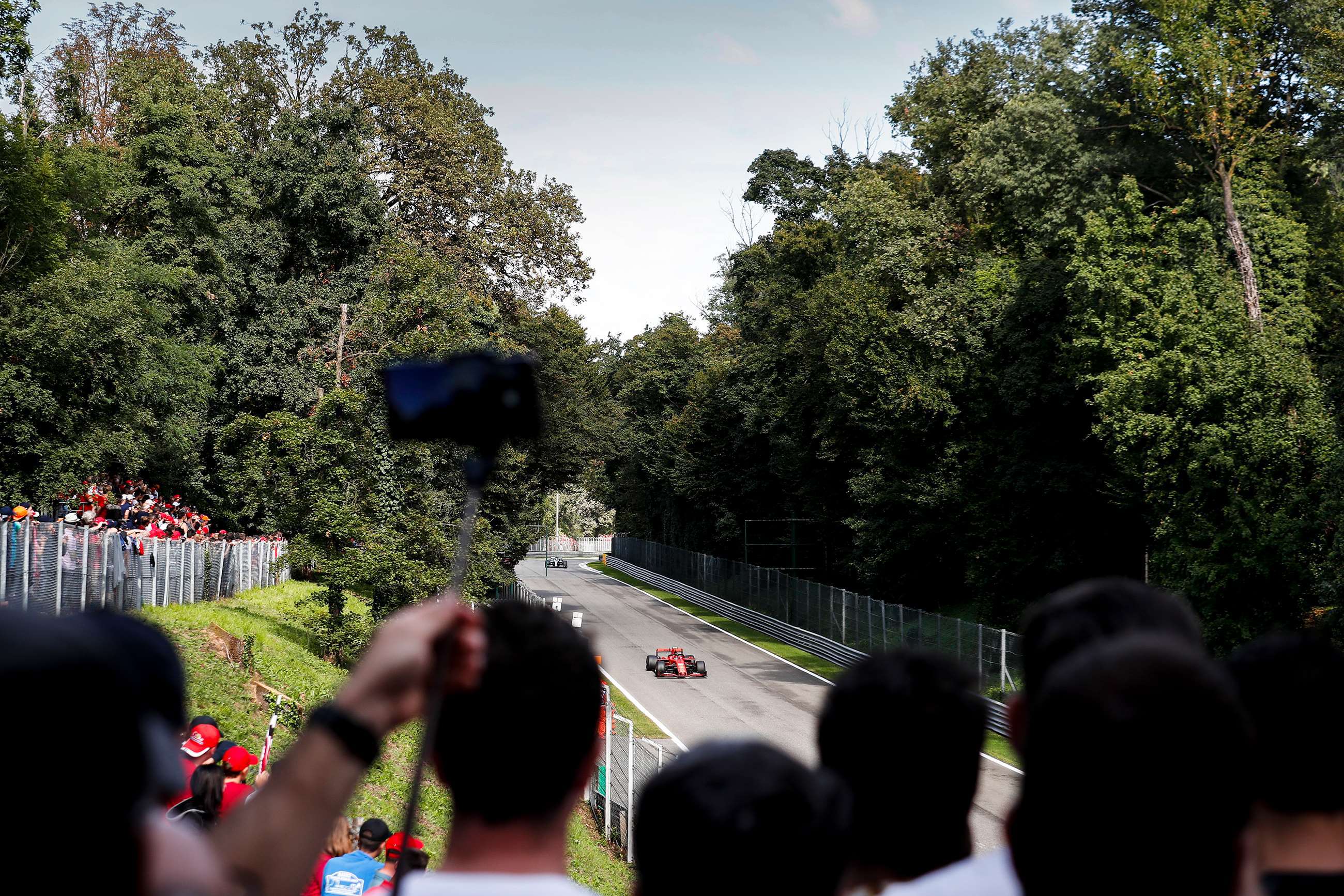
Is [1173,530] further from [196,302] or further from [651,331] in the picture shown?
[651,331]

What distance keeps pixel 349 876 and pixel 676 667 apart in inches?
1295

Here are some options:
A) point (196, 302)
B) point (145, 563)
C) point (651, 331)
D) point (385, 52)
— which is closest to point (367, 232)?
point (196, 302)

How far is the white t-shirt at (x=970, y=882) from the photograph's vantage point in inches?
88.0

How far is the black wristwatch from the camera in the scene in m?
1.81

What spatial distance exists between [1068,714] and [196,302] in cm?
4410

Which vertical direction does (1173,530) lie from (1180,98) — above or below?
below

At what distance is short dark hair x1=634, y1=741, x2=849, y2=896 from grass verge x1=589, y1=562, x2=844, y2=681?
27.7 meters

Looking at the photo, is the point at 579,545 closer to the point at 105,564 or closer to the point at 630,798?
the point at 105,564

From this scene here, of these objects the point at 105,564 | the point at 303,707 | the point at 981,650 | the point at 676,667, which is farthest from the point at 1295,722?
the point at 676,667

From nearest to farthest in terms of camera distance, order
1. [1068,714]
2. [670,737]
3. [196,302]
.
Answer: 1. [1068,714]
2. [670,737]
3. [196,302]

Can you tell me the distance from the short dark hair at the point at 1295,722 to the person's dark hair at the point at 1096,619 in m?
0.15

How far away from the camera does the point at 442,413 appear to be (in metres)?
2.12

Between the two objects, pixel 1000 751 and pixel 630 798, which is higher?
pixel 630 798

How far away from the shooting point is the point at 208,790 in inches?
236
